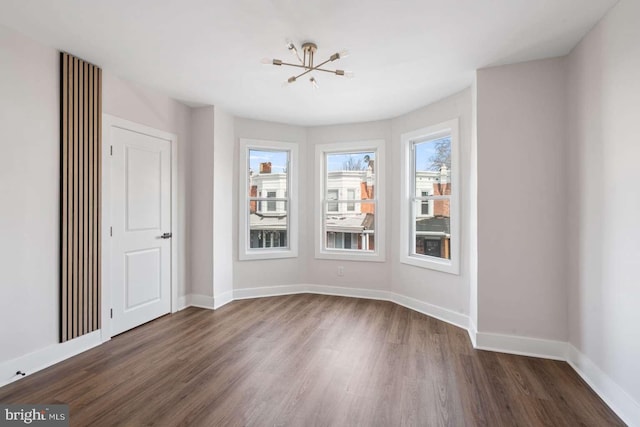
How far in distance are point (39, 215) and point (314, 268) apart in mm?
3344

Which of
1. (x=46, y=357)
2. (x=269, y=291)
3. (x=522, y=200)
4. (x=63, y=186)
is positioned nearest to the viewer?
(x=46, y=357)

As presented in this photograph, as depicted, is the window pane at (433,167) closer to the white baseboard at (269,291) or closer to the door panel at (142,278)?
the white baseboard at (269,291)

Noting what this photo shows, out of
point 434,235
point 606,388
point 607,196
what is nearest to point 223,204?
point 434,235

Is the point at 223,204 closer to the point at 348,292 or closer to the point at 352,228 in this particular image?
the point at 352,228

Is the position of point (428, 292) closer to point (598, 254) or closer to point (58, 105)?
point (598, 254)

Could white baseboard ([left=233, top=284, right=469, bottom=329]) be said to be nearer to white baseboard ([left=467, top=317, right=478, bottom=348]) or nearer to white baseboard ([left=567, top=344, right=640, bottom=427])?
white baseboard ([left=467, top=317, right=478, bottom=348])

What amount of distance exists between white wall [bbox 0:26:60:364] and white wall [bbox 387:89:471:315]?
3749mm

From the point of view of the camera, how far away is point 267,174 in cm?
481

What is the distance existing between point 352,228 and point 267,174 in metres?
1.55

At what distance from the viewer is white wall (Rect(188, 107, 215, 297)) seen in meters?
4.12

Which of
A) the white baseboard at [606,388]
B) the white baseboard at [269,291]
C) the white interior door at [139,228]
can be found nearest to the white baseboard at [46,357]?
the white interior door at [139,228]

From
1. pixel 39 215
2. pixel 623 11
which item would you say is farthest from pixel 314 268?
pixel 623 11

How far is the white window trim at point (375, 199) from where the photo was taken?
4.55 meters

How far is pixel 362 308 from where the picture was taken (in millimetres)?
4164
